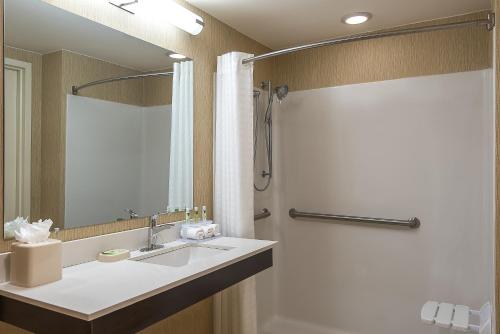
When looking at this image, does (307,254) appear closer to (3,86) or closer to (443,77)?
(443,77)

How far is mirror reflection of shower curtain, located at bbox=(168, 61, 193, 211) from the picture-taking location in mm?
2244

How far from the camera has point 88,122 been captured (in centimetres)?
180

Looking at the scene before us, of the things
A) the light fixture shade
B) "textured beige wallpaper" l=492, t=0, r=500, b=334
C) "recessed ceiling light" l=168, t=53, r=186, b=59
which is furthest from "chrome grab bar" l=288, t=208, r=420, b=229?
the light fixture shade

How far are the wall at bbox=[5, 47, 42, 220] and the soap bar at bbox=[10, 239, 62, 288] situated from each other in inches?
8.7

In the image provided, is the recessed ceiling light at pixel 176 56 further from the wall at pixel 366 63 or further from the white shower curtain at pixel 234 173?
the wall at pixel 366 63

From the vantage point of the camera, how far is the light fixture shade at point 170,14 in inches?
75.9

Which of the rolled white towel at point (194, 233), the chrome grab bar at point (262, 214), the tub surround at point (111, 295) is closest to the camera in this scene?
the tub surround at point (111, 295)

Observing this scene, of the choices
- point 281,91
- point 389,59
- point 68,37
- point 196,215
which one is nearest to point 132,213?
point 196,215

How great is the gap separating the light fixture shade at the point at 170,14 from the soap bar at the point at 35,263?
1.23 metres

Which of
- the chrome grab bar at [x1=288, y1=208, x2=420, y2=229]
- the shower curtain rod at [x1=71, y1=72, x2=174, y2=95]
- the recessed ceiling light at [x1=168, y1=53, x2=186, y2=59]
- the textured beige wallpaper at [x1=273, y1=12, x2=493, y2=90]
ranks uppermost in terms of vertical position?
the textured beige wallpaper at [x1=273, y1=12, x2=493, y2=90]

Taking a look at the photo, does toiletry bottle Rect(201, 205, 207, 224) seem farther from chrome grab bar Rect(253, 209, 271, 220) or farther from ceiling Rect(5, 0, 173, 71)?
ceiling Rect(5, 0, 173, 71)

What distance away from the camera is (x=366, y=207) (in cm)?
285

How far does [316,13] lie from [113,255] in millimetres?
1952

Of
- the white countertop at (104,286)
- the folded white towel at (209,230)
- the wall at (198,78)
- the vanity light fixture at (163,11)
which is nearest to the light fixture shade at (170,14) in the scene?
the vanity light fixture at (163,11)
